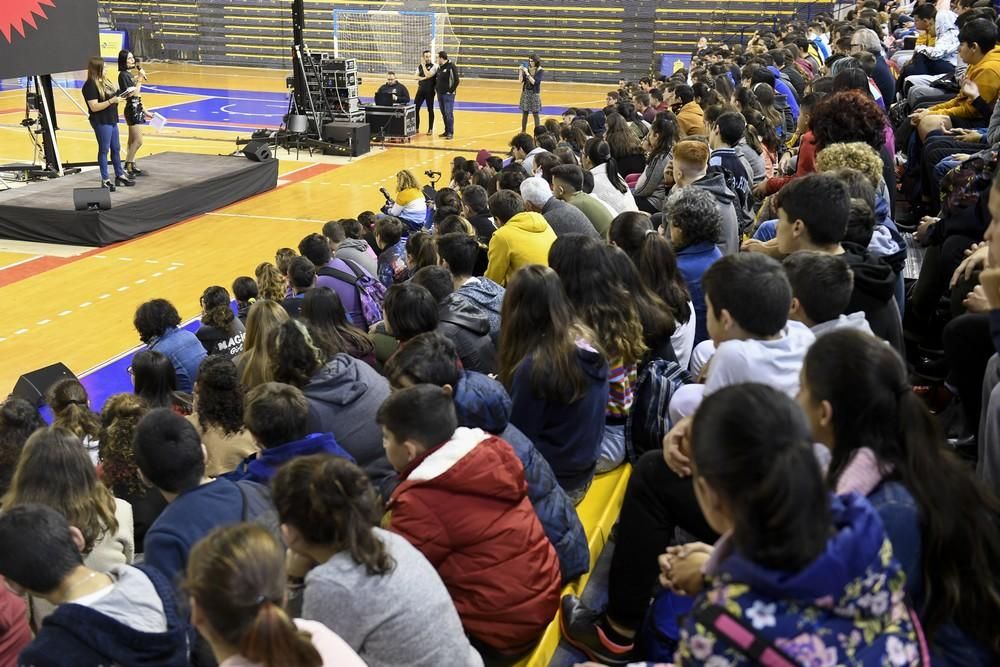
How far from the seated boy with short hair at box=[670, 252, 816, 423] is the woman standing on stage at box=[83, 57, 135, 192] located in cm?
996

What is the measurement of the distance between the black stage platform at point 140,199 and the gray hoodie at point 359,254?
4.90 meters

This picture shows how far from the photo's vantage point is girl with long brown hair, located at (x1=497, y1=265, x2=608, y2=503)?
10.9ft

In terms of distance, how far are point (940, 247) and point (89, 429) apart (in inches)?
149

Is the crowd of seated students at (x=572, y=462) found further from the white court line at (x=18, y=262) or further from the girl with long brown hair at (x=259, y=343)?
the white court line at (x=18, y=262)

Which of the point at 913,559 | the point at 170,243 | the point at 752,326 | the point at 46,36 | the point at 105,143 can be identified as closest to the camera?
the point at 913,559

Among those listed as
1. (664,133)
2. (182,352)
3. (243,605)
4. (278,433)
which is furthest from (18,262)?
(243,605)

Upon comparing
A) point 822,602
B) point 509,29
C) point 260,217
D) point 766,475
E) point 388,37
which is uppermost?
point 509,29

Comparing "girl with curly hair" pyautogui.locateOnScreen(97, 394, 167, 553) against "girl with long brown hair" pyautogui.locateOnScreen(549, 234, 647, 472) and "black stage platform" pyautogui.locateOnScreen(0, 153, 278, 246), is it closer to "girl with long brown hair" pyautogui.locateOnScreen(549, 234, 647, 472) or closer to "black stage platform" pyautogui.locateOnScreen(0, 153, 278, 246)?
"girl with long brown hair" pyautogui.locateOnScreen(549, 234, 647, 472)

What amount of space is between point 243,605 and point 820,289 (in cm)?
209

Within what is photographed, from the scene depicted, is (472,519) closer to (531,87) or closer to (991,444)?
(991,444)

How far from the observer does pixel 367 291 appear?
5945 millimetres

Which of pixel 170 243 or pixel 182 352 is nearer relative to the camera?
pixel 182 352

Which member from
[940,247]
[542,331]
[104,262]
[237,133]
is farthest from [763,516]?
[237,133]

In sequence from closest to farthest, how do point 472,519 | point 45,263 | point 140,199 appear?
point 472,519, point 45,263, point 140,199
